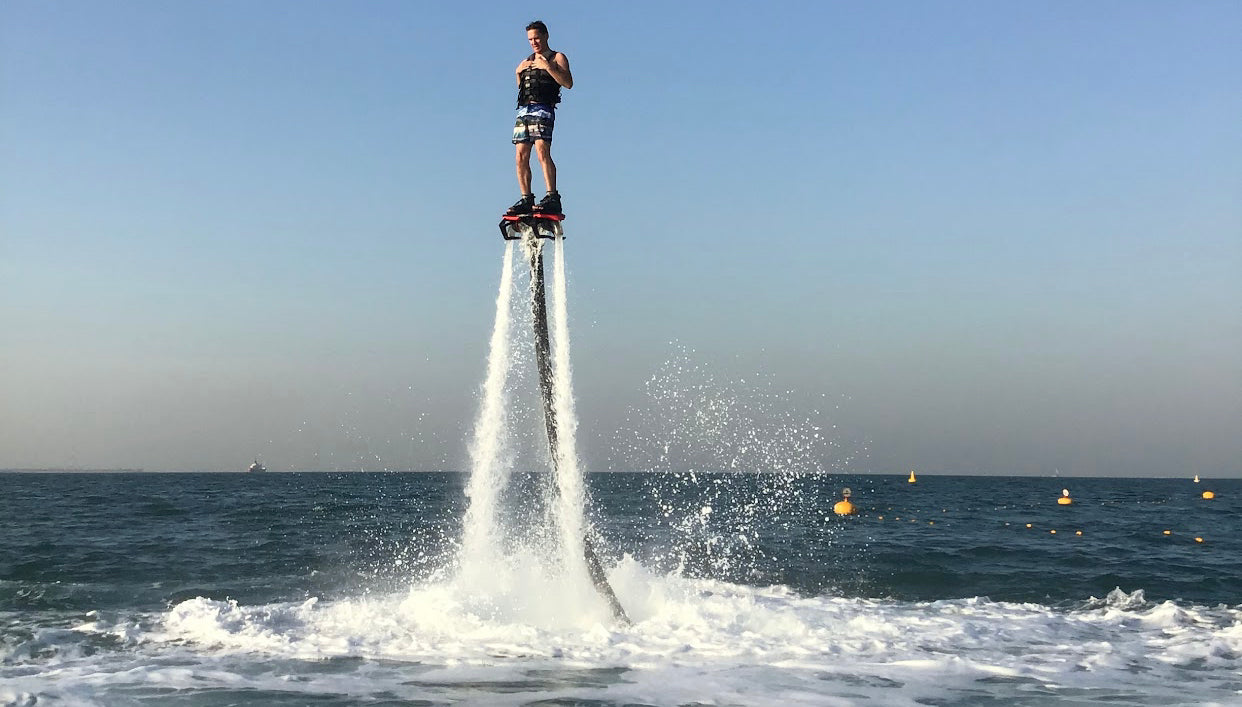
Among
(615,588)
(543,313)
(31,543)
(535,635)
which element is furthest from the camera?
(31,543)

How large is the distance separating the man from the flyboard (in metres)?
0.14

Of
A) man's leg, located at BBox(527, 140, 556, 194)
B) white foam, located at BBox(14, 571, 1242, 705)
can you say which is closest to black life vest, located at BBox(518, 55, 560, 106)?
man's leg, located at BBox(527, 140, 556, 194)

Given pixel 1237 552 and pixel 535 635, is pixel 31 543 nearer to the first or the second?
pixel 535 635

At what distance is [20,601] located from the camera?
18.1 meters

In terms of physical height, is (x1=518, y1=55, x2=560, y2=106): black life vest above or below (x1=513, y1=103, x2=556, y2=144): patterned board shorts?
above

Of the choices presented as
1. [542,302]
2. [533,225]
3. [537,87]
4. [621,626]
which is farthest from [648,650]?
[537,87]

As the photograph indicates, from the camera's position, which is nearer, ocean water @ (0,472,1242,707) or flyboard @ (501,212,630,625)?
ocean water @ (0,472,1242,707)

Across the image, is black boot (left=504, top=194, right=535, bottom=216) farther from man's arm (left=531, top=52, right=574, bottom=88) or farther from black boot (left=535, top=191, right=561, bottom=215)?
man's arm (left=531, top=52, right=574, bottom=88)

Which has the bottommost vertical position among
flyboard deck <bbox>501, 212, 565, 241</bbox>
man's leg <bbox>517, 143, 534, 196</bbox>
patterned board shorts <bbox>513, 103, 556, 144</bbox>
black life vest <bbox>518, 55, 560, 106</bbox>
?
flyboard deck <bbox>501, 212, 565, 241</bbox>

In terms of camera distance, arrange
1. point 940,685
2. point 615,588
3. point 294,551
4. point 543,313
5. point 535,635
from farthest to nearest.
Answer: point 294,551, point 615,588, point 535,635, point 543,313, point 940,685

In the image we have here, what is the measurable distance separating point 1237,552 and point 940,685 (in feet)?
A: 85.8

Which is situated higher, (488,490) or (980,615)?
(488,490)

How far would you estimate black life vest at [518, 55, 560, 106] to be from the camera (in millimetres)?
12008

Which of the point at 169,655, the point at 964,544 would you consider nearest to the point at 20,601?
the point at 169,655
